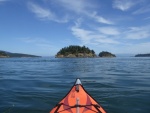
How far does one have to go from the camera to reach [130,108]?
14.1m

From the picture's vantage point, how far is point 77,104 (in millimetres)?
9742

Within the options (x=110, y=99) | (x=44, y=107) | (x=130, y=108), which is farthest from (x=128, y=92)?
(x=44, y=107)

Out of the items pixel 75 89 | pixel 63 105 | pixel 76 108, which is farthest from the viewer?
pixel 75 89

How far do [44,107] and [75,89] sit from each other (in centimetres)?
359

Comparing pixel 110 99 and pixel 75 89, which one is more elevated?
pixel 75 89

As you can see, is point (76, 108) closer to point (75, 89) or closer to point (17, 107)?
point (75, 89)

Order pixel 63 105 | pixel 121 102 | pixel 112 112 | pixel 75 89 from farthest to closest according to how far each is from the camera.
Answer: pixel 121 102 < pixel 112 112 < pixel 75 89 < pixel 63 105

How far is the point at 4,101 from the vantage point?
15.7 m

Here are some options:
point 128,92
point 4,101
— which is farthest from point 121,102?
point 4,101

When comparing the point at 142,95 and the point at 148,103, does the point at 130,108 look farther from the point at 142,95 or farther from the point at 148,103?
the point at 142,95

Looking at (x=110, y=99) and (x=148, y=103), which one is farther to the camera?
(x=110, y=99)

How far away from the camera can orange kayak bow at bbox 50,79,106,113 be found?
973 cm

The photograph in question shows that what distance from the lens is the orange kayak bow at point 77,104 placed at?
9.73m

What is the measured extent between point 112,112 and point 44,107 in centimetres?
426
